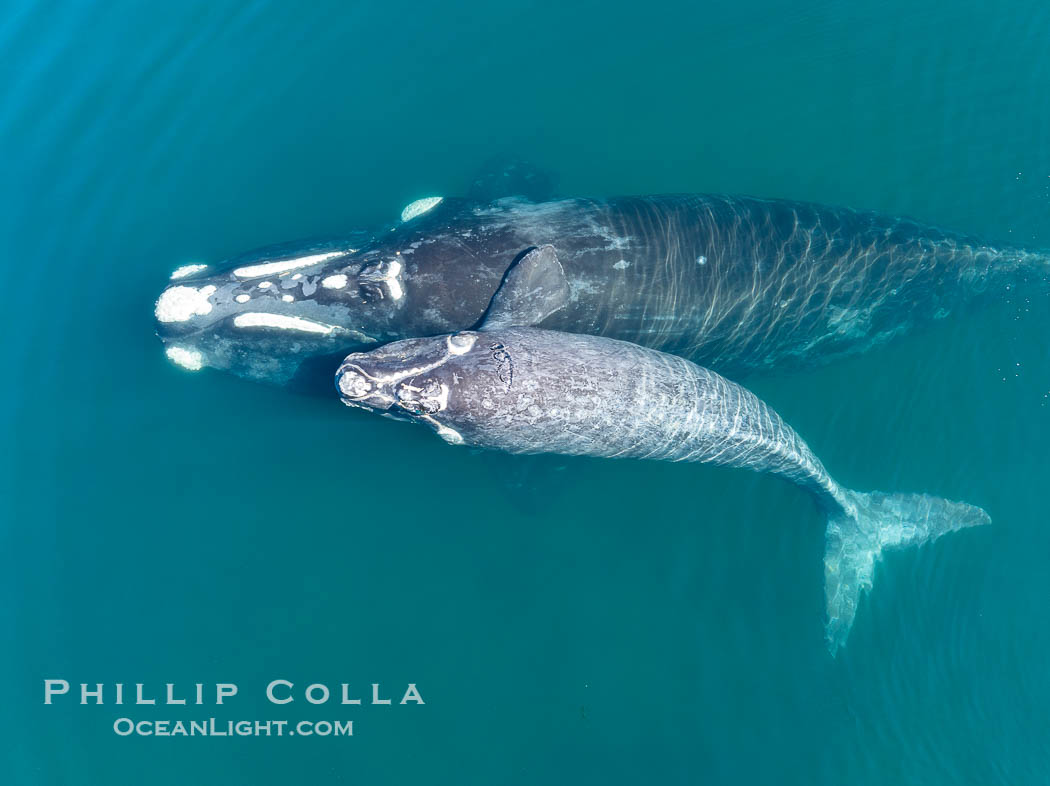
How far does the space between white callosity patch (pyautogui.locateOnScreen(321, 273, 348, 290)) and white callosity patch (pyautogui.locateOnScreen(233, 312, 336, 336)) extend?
0.53 metres

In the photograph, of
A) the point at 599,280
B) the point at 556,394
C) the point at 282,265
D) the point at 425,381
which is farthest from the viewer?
the point at 282,265

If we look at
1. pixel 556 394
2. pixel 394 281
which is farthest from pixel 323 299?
pixel 556 394

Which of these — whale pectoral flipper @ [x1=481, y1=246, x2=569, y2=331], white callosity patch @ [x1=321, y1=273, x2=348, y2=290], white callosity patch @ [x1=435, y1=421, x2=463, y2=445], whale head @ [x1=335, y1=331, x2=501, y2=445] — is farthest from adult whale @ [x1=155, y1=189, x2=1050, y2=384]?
white callosity patch @ [x1=435, y1=421, x2=463, y2=445]

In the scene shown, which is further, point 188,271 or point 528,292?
point 188,271

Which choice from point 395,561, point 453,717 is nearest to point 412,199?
point 395,561

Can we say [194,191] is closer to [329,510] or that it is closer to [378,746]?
[329,510]

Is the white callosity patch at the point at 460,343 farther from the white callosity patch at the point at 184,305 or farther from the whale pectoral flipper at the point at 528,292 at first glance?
the white callosity patch at the point at 184,305

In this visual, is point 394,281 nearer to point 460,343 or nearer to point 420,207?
point 460,343

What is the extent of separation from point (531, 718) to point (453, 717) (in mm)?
1244

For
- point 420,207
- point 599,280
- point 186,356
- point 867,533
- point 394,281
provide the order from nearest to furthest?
point 394,281, point 599,280, point 186,356, point 420,207, point 867,533

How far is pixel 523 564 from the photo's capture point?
11422mm

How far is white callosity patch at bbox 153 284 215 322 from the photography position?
9945 mm

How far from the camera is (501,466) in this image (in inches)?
449

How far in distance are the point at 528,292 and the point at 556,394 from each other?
1.43 meters
